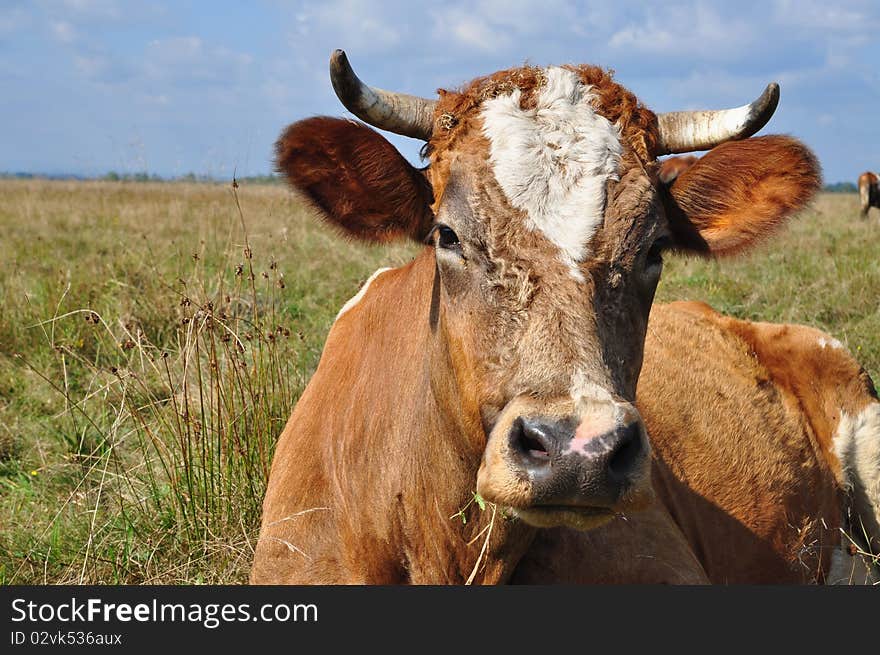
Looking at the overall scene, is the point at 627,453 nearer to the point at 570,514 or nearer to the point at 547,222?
the point at 570,514

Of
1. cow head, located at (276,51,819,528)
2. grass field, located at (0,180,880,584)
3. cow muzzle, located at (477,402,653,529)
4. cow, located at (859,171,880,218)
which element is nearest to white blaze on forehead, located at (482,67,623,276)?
cow head, located at (276,51,819,528)

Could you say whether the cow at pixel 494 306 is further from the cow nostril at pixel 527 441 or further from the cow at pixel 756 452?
the cow at pixel 756 452

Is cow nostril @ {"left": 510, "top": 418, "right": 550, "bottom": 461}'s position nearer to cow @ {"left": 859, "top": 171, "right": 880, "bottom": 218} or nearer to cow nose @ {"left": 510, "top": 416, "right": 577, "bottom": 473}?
cow nose @ {"left": 510, "top": 416, "right": 577, "bottom": 473}

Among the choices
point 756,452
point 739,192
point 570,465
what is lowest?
point 756,452

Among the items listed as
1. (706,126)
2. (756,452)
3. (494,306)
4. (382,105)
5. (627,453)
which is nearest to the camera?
(627,453)

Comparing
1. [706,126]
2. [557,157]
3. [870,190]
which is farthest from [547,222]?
[870,190]

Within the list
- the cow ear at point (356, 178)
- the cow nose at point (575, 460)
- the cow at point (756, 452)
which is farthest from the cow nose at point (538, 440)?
the cow at point (756, 452)

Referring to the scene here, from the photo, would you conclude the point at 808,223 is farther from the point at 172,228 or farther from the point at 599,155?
the point at 599,155

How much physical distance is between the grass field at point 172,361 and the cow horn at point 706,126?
1.46 ft

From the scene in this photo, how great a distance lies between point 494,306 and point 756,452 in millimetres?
2866

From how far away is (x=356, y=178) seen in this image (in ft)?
11.0

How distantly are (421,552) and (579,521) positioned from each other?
0.89 meters

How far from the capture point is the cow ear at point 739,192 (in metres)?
3.58

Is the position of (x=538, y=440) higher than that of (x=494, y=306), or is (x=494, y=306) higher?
(x=494, y=306)
